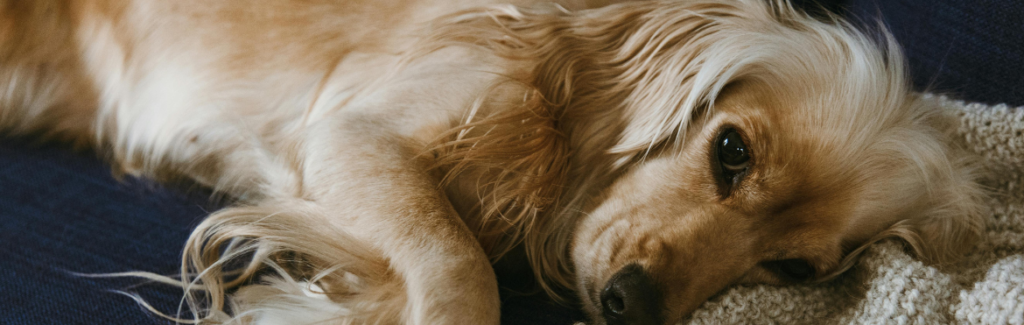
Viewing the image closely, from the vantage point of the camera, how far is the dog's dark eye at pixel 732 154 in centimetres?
139

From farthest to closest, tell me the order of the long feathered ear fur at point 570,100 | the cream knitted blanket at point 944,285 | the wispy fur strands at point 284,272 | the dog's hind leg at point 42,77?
1. the dog's hind leg at point 42,77
2. the long feathered ear fur at point 570,100
3. the wispy fur strands at point 284,272
4. the cream knitted blanket at point 944,285

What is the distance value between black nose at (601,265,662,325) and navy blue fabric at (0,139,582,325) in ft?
0.47

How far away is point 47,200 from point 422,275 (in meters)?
1.03

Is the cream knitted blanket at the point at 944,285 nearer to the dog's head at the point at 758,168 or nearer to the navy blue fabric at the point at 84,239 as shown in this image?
the dog's head at the point at 758,168

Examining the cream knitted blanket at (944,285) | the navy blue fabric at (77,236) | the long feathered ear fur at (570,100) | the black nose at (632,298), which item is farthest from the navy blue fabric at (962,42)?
the navy blue fabric at (77,236)

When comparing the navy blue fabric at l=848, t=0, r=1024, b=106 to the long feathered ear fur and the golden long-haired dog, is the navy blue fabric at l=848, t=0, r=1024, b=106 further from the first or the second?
the long feathered ear fur

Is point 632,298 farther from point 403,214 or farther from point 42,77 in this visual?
point 42,77

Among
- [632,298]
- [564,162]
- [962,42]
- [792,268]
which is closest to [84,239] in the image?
[564,162]

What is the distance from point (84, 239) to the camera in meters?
1.53

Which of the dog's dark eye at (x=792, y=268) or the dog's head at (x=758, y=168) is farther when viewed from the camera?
the dog's dark eye at (x=792, y=268)

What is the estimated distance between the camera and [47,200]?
1657mm

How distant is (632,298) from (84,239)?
1.18 metres

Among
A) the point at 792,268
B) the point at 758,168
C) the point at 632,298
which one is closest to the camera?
the point at 632,298

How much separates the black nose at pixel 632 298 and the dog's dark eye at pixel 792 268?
0.34m
